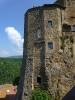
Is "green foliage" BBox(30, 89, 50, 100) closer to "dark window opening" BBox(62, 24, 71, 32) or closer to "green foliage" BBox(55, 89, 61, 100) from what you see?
"green foliage" BBox(55, 89, 61, 100)

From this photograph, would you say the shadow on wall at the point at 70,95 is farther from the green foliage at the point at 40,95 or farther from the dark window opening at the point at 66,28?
the dark window opening at the point at 66,28

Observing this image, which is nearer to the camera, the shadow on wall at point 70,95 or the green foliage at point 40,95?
the green foliage at point 40,95

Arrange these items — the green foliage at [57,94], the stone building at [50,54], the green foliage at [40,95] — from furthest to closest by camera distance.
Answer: the stone building at [50,54] → the green foliage at [57,94] → the green foliage at [40,95]

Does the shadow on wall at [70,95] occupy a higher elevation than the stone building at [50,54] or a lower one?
lower

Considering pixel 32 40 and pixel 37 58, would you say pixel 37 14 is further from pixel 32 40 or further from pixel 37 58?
pixel 37 58

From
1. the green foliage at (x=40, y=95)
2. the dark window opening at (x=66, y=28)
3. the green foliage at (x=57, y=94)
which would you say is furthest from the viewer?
the dark window opening at (x=66, y=28)

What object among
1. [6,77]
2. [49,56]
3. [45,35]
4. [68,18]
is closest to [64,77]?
[49,56]

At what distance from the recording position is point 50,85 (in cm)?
2403

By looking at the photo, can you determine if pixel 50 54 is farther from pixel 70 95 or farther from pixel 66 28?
pixel 70 95

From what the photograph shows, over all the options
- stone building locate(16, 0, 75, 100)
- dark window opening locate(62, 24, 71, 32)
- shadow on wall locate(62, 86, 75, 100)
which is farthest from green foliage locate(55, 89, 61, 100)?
dark window opening locate(62, 24, 71, 32)

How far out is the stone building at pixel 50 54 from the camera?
956 inches

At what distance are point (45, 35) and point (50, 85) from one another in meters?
6.67

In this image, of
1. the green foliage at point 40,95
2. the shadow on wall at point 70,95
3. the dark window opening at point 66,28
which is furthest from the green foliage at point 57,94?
the dark window opening at point 66,28

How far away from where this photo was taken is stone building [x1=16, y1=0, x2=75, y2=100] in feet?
79.7
